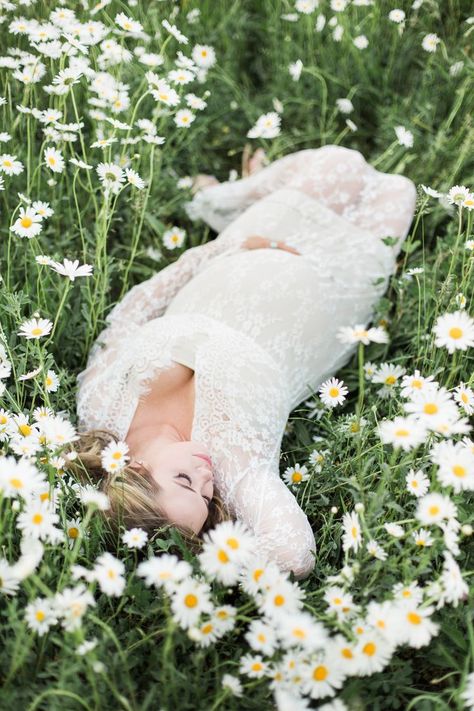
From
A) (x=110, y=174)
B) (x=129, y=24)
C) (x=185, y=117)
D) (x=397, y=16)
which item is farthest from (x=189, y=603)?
(x=397, y=16)

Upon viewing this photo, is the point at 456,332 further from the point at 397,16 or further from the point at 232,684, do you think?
the point at 397,16

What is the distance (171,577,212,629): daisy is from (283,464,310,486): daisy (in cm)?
87

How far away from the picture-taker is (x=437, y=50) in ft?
11.4

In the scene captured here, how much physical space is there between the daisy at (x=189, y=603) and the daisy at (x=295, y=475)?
87 cm

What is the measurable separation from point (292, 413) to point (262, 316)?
390 millimetres

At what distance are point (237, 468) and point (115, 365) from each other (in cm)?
55

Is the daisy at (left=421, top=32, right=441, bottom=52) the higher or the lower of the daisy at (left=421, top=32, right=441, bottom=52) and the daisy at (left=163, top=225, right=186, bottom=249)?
the higher

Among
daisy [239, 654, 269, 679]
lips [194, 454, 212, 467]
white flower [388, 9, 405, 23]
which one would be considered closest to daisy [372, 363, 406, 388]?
lips [194, 454, 212, 467]

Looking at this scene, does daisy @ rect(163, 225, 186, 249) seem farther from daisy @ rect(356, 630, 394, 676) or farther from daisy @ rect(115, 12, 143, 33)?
daisy @ rect(356, 630, 394, 676)

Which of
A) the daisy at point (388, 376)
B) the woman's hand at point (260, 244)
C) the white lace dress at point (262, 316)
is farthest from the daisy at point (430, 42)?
the daisy at point (388, 376)

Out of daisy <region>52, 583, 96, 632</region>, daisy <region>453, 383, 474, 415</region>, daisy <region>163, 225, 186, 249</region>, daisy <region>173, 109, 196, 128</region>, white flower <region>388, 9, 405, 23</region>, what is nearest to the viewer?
daisy <region>52, 583, 96, 632</region>

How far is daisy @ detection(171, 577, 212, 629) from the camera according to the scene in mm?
1443

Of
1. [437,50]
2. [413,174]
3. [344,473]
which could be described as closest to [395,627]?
[344,473]

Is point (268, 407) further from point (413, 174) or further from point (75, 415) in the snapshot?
point (413, 174)
